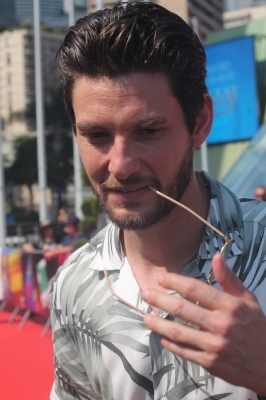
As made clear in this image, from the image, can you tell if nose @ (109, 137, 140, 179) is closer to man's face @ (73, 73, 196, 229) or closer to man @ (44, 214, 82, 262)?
man's face @ (73, 73, 196, 229)

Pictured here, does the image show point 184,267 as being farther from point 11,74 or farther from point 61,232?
point 11,74

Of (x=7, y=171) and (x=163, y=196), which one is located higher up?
(x=163, y=196)

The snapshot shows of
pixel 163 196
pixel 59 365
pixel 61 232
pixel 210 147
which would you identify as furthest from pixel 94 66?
pixel 210 147

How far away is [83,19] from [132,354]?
1001 millimetres

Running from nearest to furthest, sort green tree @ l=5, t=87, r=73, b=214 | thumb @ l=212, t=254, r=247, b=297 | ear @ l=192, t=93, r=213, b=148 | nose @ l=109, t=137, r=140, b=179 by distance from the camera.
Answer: thumb @ l=212, t=254, r=247, b=297 < nose @ l=109, t=137, r=140, b=179 < ear @ l=192, t=93, r=213, b=148 < green tree @ l=5, t=87, r=73, b=214

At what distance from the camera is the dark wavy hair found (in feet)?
5.83

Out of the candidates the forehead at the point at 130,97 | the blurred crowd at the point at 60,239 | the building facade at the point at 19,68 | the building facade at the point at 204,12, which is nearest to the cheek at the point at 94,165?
the forehead at the point at 130,97

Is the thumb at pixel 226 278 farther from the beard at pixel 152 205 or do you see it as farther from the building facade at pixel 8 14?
the building facade at pixel 8 14

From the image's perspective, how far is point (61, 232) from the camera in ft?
36.6

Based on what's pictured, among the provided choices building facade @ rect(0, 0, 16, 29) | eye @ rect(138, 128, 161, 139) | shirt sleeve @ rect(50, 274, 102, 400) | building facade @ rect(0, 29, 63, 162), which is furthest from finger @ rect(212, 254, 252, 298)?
building facade @ rect(0, 29, 63, 162)

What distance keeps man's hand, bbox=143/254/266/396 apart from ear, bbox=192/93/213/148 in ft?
2.32

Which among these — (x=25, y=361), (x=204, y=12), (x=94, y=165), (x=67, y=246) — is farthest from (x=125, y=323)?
(x=204, y=12)

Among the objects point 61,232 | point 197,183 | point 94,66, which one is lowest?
point 61,232

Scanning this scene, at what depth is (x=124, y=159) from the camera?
1721 millimetres
